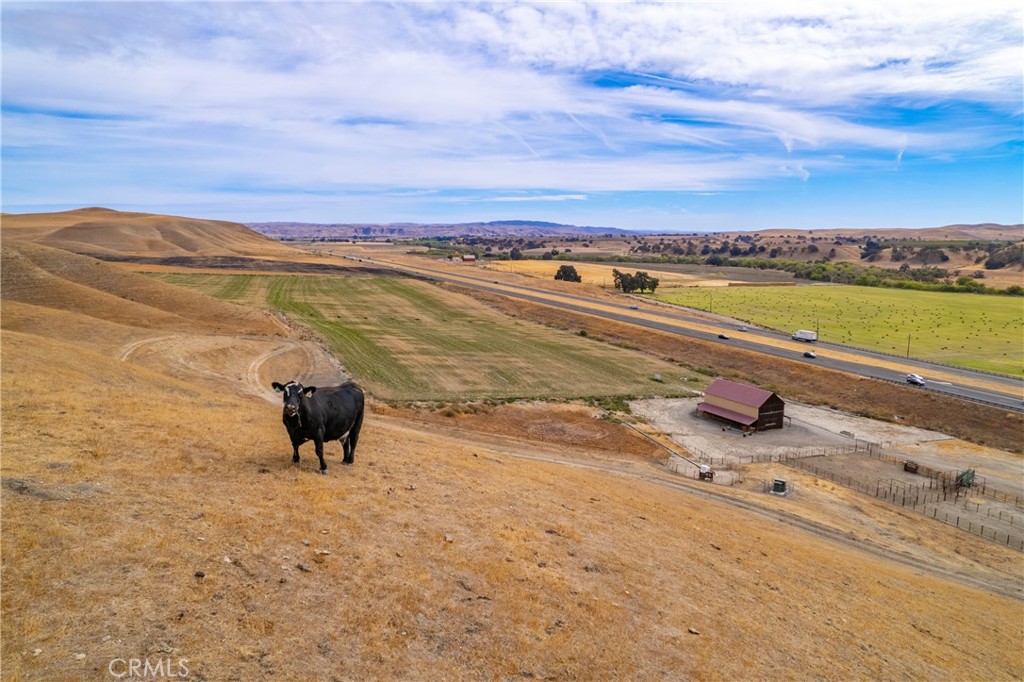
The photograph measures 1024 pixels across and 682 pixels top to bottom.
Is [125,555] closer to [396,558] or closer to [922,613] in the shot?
[396,558]

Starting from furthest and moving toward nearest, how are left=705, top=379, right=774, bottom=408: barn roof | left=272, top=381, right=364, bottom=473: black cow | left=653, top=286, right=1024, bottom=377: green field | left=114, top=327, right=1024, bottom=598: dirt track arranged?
left=653, top=286, right=1024, bottom=377: green field → left=705, top=379, right=774, bottom=408: barn roof → left=114, top=327, right=1024, bottom=598: dirt track → left=272, top=381, right=364, bottom=473: black cow

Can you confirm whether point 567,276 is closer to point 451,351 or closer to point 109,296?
point 451,351

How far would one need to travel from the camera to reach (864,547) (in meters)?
27.5

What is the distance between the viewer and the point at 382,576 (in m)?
12.1

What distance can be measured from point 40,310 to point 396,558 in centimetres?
4585

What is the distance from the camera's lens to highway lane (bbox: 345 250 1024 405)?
57594mm

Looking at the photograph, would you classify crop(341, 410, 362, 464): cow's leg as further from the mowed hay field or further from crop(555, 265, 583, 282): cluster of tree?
crop(555, 265, 583, 282): cluster of tree

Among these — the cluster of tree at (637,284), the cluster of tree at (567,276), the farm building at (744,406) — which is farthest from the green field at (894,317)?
the farm building at (744,406)

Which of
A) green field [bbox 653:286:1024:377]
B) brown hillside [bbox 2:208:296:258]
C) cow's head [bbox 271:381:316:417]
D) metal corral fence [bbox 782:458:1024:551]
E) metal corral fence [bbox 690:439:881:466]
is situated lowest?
metal corral fence [bbox 782:458:1024:551]

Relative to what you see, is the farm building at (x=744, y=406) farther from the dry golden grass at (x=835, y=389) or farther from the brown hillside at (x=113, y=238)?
the brown hillside at (x=113, y=238)

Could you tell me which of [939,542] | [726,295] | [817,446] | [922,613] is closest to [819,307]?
[726,295]

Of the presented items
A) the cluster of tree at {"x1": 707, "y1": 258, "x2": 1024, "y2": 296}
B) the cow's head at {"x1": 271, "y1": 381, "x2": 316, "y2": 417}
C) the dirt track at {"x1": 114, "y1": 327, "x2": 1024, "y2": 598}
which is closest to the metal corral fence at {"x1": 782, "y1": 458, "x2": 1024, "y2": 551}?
the dirt track at {"x1": 114, "y1": 327, "x2": 1024, "y2": 598}

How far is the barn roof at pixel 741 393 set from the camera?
48625 mm

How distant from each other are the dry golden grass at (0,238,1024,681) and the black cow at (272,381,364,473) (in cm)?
90
